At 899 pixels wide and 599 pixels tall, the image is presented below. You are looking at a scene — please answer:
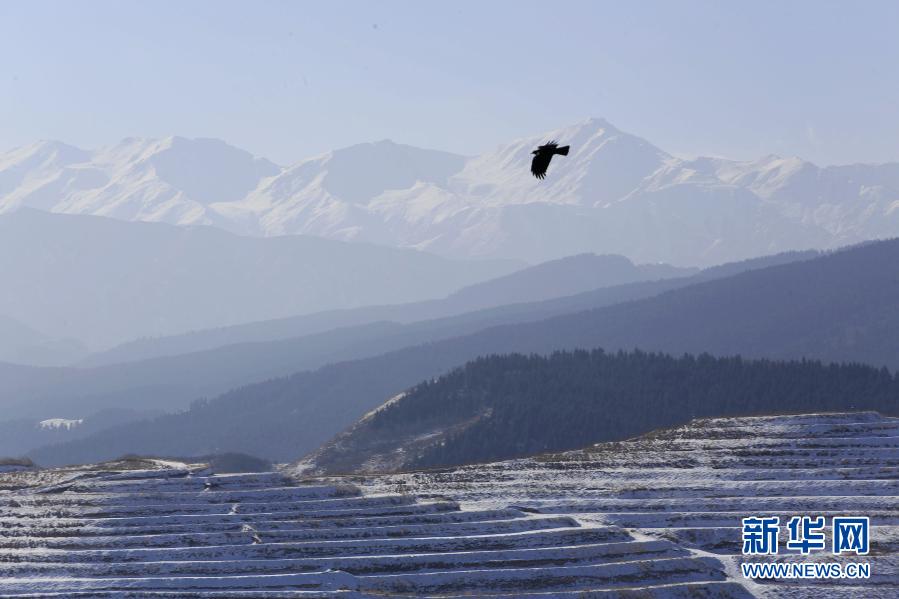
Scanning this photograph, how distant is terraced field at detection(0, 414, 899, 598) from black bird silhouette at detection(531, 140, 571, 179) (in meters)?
38.4

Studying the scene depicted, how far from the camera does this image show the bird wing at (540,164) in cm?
5212

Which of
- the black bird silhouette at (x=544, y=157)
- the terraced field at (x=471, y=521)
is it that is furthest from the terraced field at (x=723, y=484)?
the black bird silhouette at (x=544, y=157)

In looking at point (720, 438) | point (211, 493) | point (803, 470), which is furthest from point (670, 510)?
point (211, 493)

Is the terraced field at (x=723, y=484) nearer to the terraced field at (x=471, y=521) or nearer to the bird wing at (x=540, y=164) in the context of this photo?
the terraced field at (x=471, y=521)

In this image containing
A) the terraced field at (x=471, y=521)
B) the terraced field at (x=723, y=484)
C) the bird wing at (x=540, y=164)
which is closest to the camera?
the bird wing at (x=540, y=164)

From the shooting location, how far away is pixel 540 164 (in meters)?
52.8

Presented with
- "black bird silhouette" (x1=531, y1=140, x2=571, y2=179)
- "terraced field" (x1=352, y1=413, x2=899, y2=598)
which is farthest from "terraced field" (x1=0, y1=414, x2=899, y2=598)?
"black bird silhouette" (x1=531, y1=140, x2=571, y2=179)

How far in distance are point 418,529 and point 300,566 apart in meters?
11.8

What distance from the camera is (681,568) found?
8950 centimetres

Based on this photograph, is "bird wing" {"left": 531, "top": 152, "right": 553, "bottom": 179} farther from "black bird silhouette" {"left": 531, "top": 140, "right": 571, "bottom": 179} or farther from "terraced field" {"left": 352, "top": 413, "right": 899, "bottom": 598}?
"terraced field" {"left": 352, "top": 413, "right": 899, "bottom": 598}

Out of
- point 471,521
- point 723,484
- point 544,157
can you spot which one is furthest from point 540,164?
point 723,484

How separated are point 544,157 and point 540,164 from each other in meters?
0.54

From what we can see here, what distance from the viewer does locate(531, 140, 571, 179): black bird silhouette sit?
52.2 m

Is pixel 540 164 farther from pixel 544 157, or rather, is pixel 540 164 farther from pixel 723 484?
pixel 723 484
